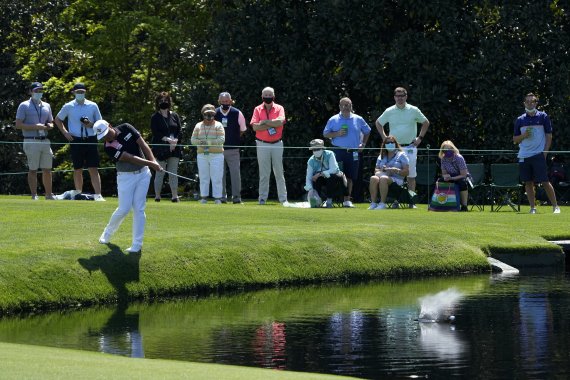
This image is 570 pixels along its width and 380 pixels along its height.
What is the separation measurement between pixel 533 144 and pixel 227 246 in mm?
8133

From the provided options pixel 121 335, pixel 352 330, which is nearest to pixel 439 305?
pixel 352 330

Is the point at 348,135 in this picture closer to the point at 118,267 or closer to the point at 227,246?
the point at 227,246

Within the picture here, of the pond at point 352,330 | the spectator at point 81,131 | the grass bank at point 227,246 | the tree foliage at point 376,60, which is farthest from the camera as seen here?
the tree foliage at point 376,60

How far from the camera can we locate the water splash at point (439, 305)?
53.3 feet

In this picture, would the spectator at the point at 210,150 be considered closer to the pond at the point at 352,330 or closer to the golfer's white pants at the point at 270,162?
the golfer's white pants at the point at 270,162

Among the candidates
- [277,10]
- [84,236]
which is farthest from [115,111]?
[84,236]

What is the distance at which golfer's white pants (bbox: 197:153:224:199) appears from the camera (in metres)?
26.3

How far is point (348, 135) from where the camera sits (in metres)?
27.6

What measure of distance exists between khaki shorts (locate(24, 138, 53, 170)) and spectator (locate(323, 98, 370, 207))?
17.1 feet

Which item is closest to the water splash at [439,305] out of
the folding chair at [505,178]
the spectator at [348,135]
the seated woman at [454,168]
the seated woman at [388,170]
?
the seated woman at [388,170]

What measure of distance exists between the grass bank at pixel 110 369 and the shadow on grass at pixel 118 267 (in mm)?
4649

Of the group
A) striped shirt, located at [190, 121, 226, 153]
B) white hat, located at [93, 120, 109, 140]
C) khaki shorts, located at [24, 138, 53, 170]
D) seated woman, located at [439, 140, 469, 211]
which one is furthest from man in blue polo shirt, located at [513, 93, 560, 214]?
white hat, located at [93, 120, 109, 140]

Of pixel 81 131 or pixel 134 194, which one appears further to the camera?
pixel 81 131

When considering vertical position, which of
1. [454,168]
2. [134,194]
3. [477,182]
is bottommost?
[477,182]
